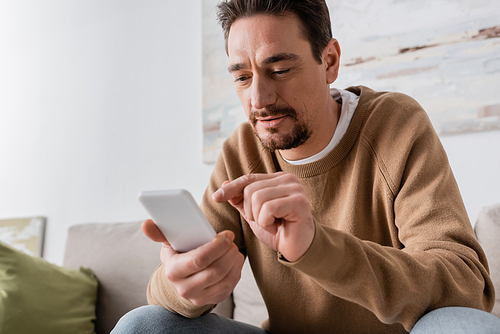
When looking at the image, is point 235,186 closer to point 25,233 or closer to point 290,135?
point 290,135

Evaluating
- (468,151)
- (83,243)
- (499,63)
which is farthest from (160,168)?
(499,63)

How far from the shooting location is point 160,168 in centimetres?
220

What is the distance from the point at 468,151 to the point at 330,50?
0.79 metres

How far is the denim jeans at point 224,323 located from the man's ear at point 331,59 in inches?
27.4

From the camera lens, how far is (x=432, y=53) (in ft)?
5.24

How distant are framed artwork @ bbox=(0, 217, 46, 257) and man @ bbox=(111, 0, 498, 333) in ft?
5.61

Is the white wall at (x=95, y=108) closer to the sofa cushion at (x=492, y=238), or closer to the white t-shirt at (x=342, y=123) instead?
the white t-shirt at (x=342, y=123)

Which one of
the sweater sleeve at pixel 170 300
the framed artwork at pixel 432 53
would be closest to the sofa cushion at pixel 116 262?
the sweater sleeve at pixel 170 300

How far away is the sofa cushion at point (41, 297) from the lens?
1395 millimetres

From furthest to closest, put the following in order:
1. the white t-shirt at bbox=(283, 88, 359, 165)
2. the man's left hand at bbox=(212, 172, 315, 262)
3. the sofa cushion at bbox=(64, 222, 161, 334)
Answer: the sofa cushion at bbox=(64, 222, 161, 334) < the white t-shirt at bbox=(283, 88, 359, 165) < the man's left hand at bbox=(212, 172, 315, 262)

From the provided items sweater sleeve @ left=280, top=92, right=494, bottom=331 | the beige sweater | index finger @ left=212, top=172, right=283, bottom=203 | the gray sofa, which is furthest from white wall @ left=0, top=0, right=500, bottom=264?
index finger @ left=212, top=172, right=283, bottom=203

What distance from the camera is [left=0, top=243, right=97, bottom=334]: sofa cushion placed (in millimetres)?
1395

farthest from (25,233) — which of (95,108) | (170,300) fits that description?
(170,300)

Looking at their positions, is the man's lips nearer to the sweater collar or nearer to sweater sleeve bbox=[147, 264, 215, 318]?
the sweater collar
